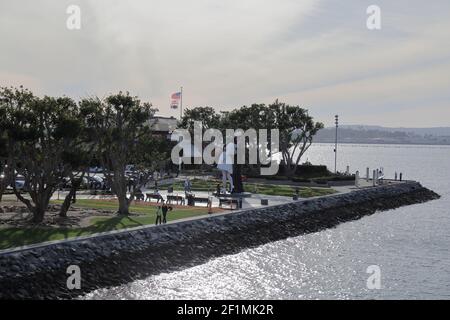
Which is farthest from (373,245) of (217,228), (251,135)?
(251,135)

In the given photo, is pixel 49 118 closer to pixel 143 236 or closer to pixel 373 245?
pixel 143 236

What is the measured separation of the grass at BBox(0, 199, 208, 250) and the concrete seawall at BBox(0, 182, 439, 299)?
127cm

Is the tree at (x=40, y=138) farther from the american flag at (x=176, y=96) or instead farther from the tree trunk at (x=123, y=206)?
the american flag at (x=176, y=96)

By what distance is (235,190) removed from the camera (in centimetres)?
5422

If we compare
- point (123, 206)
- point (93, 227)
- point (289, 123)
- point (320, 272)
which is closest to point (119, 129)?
point (123, 206)

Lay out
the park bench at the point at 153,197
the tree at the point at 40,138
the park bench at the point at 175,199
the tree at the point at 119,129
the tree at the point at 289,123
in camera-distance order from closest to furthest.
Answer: the tree at the point at 40,138
the tree at the point at 119,129
the park bench at the point at 153,197
the park bench at the point at 175,199
the tree at the point at 289,123

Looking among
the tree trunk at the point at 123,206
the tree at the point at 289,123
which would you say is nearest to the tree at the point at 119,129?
the tree trunk at the point at 123,206

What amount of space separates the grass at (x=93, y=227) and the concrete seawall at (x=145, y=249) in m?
1.27

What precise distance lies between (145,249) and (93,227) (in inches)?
139

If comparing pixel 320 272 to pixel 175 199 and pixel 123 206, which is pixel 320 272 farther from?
pixel 175 199

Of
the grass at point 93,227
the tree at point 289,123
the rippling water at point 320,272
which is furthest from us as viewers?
the tree at point 289,123

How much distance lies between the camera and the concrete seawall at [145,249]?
26.1 meters

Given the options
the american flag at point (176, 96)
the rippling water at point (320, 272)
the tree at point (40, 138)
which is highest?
the american flag at point (176, 96)
